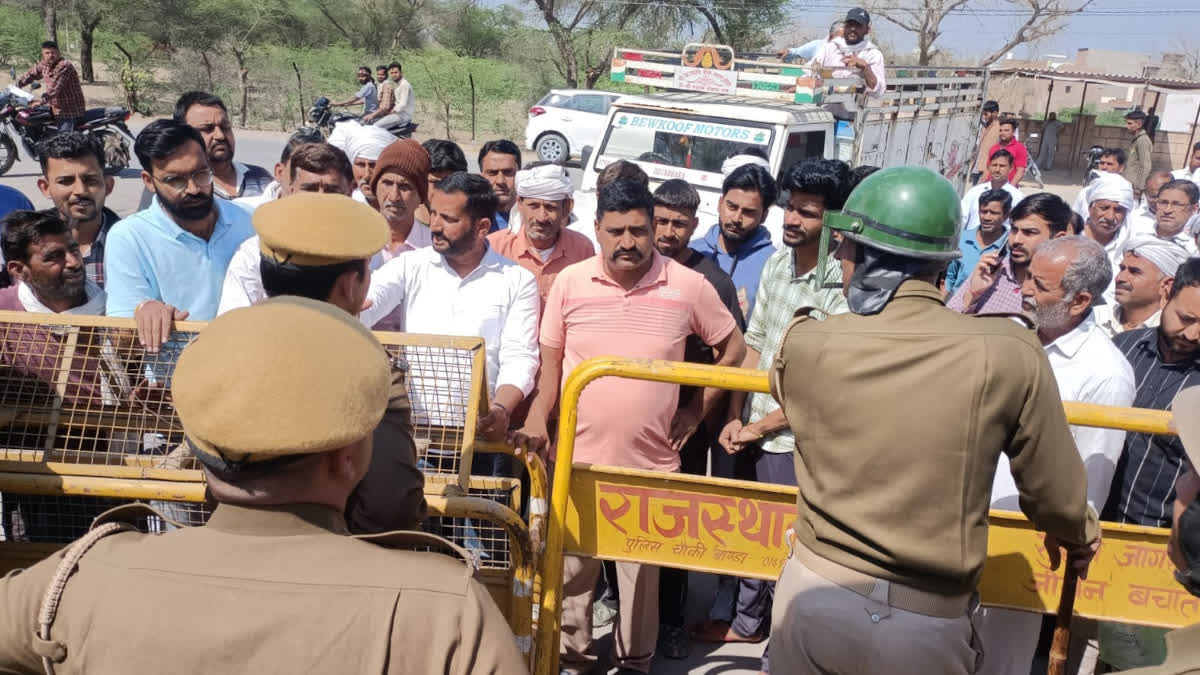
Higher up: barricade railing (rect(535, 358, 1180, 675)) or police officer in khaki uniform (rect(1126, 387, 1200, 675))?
police officer in khaki uniform (rect(1126, 387, 1200, 675))

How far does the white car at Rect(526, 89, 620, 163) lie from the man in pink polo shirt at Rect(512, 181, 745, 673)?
15019 millimetres

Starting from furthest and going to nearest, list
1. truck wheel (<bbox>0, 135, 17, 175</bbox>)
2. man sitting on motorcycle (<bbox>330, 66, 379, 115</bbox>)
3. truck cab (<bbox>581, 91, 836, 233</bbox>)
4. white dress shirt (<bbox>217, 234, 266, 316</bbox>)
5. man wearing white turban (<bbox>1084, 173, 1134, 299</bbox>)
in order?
man sitting on motorcycle (<bbox>330, 66, 379, 115</bbox>) < truck wheel (<bbox>0, 135, 17, 175</bbox>) < truck cab (<bbox>581, 91, 836, 233</bbox>) < man wearing white turban (<bbox>1084, 173, 1134, 299</bbox>) < white dress shirt (<bbox>217, 234, 266, 316</bbox>)

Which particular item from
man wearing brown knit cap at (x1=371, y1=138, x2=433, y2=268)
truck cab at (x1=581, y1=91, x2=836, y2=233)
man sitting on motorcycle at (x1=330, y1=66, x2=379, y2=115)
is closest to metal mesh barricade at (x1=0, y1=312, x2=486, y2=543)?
man wearing brown knit cap at (x1=371, y1=138, x2=433, y2=268)

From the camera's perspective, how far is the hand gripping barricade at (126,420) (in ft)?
8.34

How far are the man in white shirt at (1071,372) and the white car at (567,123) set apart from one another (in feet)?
50.8

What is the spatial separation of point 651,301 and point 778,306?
631 millimetres

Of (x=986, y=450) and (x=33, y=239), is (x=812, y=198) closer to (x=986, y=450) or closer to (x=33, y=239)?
(x=986, y=450)

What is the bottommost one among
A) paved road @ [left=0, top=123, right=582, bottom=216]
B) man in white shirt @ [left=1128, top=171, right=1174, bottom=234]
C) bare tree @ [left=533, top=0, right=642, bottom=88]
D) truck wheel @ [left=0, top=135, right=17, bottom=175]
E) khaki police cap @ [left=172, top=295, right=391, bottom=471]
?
paved road @ [left=0, top=123, right=582, bottom=216]

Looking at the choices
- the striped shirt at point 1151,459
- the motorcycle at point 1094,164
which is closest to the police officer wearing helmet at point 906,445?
the striped shirt at point 1151,459

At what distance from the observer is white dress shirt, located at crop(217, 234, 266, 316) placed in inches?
124

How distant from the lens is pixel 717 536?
286 cm

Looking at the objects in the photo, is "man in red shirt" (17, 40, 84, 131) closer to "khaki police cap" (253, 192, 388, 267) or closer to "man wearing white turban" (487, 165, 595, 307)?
"man wearing white turban" (487, 165, 595, 307)

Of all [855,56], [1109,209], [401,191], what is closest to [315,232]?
[401,191]

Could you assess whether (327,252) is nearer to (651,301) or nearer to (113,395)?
(113,395)
